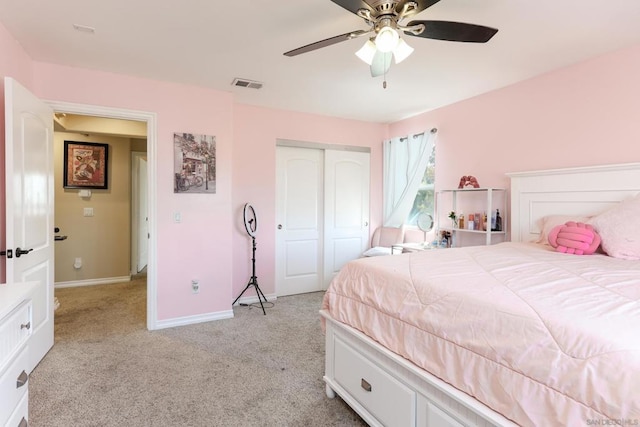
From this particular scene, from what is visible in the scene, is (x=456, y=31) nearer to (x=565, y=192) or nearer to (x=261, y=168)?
(x=565, y=192)

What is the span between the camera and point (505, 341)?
1.07 metres

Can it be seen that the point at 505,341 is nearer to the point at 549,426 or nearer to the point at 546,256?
the point at 549,426

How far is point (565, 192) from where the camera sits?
2740 millimetres

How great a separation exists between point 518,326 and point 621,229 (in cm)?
175

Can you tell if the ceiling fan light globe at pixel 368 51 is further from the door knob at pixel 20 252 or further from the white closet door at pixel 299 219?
the door knob at pixel 20 252

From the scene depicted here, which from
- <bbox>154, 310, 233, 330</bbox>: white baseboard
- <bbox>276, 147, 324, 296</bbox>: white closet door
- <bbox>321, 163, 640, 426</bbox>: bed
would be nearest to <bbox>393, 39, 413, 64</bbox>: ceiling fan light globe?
<bbox>321, 163, 640, 426</bbox>: bed

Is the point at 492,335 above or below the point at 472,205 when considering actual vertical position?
below

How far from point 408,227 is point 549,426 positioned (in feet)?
12.1

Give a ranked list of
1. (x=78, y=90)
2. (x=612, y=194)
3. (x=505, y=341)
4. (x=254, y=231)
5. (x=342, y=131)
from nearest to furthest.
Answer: (x=505, y=341)
(x=612, y=194)
(x=78, y=90)
(x=254, y=231)
(x=342, y=131)

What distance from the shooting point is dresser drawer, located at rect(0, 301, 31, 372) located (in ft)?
3.78

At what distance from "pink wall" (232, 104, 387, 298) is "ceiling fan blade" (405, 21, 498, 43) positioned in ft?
8.66

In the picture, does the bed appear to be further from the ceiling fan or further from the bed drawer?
the ceiling fan

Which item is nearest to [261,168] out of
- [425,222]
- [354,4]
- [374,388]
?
[425,222]

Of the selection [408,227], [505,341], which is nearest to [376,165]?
[408,227]
